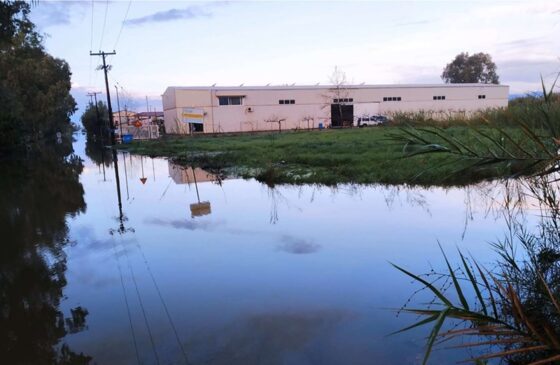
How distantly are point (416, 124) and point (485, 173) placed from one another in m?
9.77

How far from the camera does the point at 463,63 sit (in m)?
85.7

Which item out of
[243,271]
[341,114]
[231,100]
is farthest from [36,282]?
[341,114]

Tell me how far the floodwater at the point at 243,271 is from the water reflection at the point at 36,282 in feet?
0.10

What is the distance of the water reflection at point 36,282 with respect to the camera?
4516mm

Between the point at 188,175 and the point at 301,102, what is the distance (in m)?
38.8

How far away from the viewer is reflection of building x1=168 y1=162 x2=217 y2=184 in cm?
1652

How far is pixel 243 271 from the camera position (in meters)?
6.39

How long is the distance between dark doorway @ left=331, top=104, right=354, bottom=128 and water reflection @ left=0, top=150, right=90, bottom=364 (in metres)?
44.1

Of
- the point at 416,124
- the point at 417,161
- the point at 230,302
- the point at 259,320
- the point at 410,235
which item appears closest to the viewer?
the point at 416,124

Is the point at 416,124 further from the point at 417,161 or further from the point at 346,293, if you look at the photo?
the point at 417,161

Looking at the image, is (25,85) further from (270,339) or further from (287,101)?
(270,339)

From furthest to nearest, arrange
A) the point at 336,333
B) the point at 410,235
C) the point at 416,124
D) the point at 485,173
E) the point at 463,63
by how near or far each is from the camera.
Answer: the point at 463,63, the point at 485,173, the point at 410,235, the point at 336,333, the point at 416,124

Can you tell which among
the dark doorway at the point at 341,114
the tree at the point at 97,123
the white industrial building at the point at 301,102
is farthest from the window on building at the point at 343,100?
the tree at the point at 97,123

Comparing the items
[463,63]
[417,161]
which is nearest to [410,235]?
[417,161]
